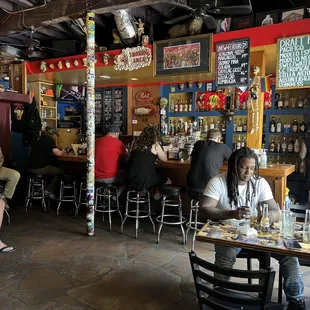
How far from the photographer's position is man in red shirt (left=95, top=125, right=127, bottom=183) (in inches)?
189

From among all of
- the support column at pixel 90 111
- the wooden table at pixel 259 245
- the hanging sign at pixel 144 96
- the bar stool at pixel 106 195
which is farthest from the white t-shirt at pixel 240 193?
the hanging sign at pixel 144 96

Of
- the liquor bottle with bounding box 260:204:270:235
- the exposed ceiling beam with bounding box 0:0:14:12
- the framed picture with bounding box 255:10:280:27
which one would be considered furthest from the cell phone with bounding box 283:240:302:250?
the exposed ceiling beam with bounding box 0:0:14:12

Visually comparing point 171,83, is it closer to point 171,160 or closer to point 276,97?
point 276,97

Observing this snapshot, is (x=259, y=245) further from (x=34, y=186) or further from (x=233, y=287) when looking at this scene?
(x=34, y=186)

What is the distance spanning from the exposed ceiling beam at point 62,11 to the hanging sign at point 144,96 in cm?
363

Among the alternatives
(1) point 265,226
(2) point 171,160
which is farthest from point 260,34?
(1) point 265,226

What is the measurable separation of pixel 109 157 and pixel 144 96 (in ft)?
12.5

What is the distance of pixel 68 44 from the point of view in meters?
6.64

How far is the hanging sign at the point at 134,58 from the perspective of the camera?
18.7ft

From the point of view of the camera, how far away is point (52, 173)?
5.84 metres

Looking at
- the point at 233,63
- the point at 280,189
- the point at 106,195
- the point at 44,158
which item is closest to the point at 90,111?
the point at 106,195

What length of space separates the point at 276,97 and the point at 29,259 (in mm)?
5694

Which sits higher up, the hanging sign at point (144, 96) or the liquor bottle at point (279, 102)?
the hanging sign at point (144, 96)

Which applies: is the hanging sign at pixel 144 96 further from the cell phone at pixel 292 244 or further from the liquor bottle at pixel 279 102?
the cell phone at pixel 292 244
